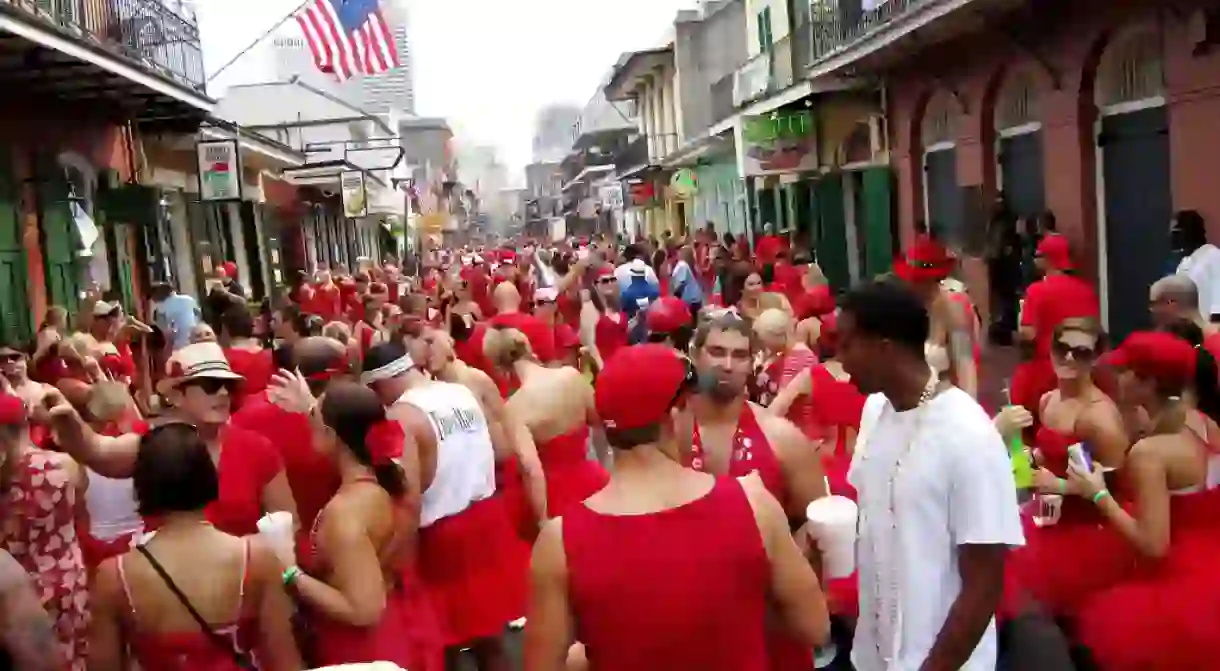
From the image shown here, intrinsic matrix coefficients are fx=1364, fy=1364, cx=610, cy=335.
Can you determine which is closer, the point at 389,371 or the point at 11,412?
the point at 11,412

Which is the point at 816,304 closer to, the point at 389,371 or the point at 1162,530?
the point at 389,371

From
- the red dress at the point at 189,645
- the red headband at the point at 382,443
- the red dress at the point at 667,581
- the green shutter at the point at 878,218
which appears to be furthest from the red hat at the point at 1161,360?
the green shutter at the point at 878,218

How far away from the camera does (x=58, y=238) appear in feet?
46.5

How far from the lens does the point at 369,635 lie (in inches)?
169

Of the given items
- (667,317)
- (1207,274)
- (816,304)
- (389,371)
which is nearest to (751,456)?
(389,371)

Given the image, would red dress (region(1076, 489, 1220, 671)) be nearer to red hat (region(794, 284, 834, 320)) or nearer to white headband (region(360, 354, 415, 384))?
white headband (region(360, 354, 415, 384))

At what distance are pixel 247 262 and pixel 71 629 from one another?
2368 centimetres

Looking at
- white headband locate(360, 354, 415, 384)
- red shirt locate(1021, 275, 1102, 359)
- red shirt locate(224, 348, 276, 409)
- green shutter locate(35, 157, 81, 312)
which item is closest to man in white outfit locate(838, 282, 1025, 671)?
white headband locate(360, 354, 415, 384)

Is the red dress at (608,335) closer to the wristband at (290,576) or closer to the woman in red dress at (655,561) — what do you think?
the wristband at (290,576)

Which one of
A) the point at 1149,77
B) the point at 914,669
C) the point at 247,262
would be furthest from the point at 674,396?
the point at 247,262

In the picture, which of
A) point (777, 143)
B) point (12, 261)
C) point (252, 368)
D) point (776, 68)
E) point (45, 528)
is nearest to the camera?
point (45, 528)

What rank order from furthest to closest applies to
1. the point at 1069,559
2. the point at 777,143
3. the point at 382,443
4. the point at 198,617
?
the point at 777,143 → the point at 1069,559 → the point at 382,443 → the point at 198,617

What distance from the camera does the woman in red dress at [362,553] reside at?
410 centimetres

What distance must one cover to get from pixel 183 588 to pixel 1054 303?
5.76 m
